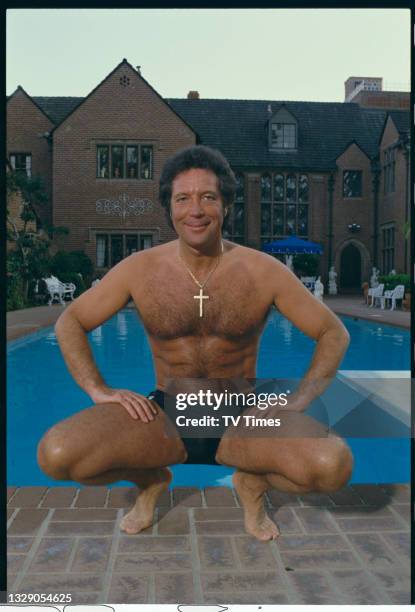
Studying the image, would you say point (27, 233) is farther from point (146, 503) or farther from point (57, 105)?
point (146, 503)

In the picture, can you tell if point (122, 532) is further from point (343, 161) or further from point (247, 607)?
point (343, 161)

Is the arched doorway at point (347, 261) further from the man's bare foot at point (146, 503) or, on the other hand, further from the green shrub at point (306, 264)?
the man's bare foot at point (146, 503)

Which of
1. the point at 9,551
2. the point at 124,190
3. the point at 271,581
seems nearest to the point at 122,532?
the point at 9,551

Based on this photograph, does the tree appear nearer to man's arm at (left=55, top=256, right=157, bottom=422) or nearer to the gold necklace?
man's arm at (left=55, top=256, right=157, bottom=422)

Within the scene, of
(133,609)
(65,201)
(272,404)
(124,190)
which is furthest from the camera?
(65,201)

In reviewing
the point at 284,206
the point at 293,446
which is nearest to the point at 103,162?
the point at 284,206

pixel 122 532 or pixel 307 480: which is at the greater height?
pixel 307 480
